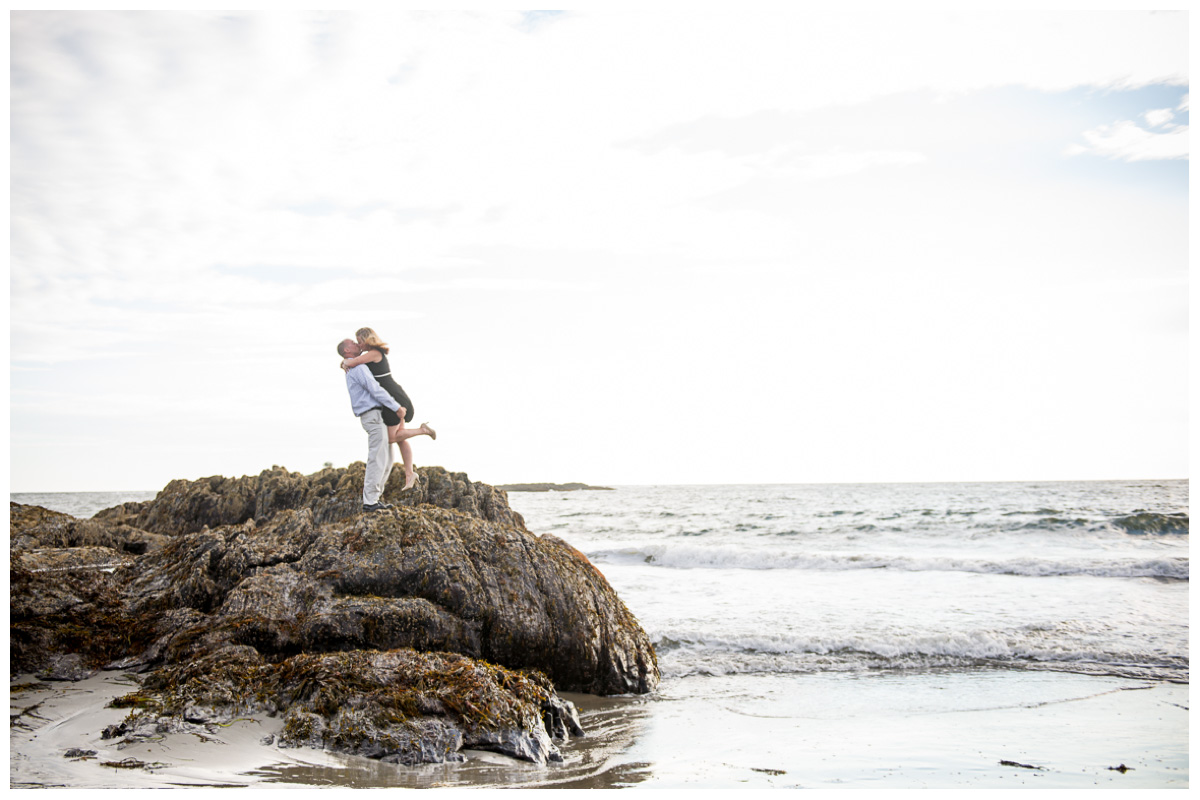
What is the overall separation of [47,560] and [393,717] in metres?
4.47

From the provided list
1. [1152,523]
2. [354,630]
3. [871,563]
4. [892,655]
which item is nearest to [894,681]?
[892,655]

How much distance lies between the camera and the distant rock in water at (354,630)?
4785mm

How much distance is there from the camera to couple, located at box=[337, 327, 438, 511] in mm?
7980

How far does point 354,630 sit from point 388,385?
305cm

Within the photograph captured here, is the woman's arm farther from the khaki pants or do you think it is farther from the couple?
the khaki pants

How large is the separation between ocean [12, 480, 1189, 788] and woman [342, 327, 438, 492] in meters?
Answer: 3.55

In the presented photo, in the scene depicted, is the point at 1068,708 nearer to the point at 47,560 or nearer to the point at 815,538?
the point at 47,560

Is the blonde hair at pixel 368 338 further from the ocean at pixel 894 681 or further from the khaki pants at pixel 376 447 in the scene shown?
the ocean at pixel 894 681

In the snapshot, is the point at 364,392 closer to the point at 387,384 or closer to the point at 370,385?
the point at 370,385

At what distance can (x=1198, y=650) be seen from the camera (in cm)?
734

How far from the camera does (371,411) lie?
809 centimetres

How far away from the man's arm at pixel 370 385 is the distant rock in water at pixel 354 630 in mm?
1373

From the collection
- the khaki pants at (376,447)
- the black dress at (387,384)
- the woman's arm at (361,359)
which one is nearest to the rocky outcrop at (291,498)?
the khaki pants at (376,447)

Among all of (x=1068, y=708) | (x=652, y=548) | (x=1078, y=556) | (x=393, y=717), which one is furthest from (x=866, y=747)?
(x=1078, y=556)
